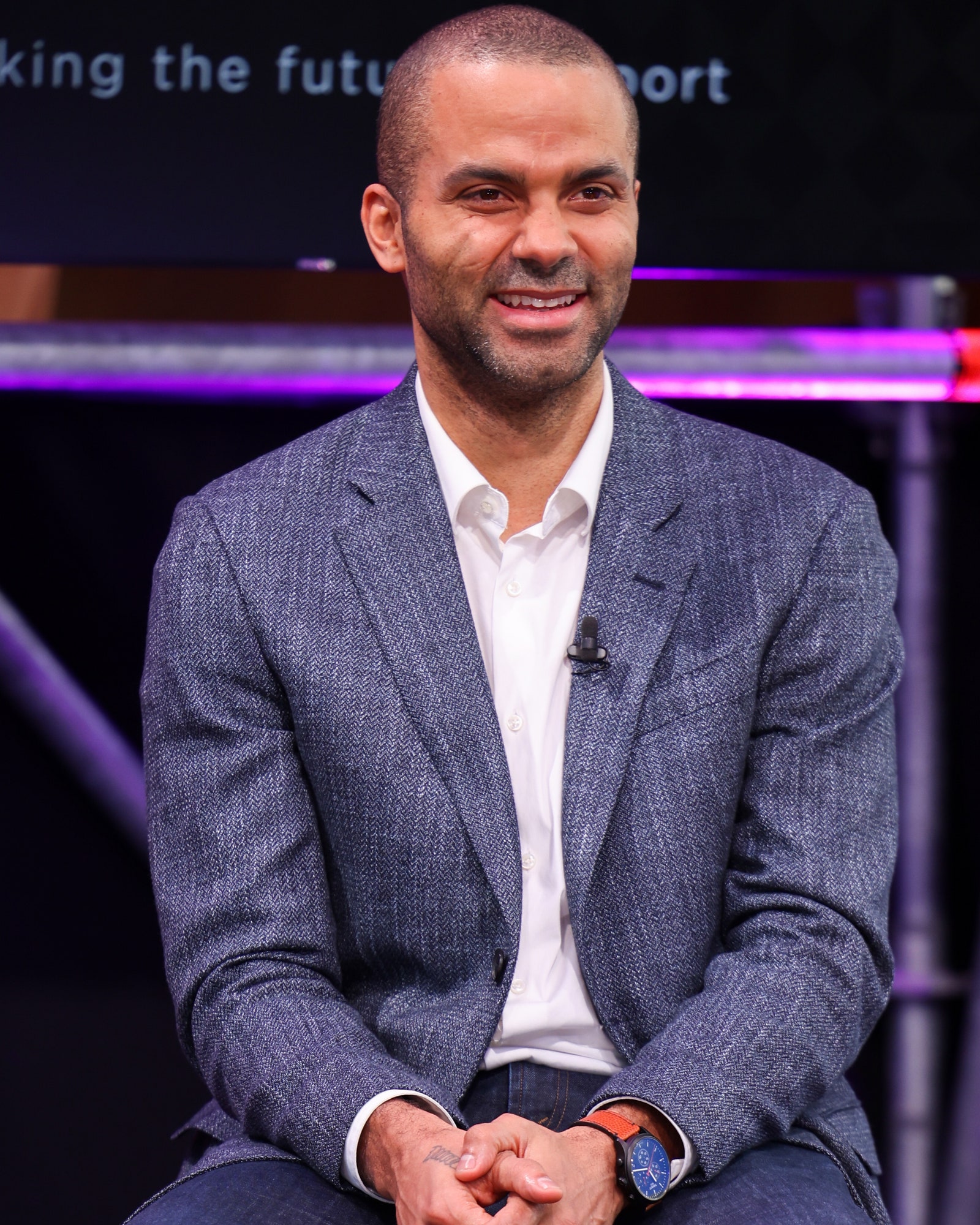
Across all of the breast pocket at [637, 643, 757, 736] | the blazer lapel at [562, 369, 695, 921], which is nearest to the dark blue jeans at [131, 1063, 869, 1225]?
the blazer lapel at [562, 369, 695, 921]

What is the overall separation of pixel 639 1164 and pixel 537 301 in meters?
0.98

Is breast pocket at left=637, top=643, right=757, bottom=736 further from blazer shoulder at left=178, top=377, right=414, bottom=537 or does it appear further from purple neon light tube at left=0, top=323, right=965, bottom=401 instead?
purple neon light tube at left=0, top=323, right=965, bottom=401

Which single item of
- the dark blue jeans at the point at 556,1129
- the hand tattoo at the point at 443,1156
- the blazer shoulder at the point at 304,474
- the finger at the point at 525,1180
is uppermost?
the blazer shoulder at the point at 304,474

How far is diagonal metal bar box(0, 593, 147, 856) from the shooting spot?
2.62 meters

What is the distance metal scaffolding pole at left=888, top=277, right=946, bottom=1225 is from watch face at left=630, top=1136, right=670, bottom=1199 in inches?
45.8

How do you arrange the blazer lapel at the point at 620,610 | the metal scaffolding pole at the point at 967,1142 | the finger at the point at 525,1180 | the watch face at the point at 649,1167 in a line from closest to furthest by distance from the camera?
the finger at the point at 525,1180
the watch face at the point at 649,1167
the blazer lapel at the point at 620,610
the metal scaffolding pole at the point at 967,1142

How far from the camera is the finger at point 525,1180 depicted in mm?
1441

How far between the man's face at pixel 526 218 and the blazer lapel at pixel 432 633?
0.59 ft

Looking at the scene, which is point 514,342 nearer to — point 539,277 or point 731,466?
point 539,277

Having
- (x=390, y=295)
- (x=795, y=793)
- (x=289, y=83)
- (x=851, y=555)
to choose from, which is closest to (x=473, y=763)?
(x=795, y=793)

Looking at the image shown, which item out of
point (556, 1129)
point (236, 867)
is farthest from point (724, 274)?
point (556, 1129)

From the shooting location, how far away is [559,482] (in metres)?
1.95

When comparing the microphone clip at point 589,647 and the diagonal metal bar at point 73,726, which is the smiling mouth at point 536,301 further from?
the diagonal metal bar at point 73,726

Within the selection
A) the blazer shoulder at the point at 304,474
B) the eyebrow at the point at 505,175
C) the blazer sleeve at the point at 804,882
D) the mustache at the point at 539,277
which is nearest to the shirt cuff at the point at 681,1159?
the blazer sleeve at the point at 804,882
